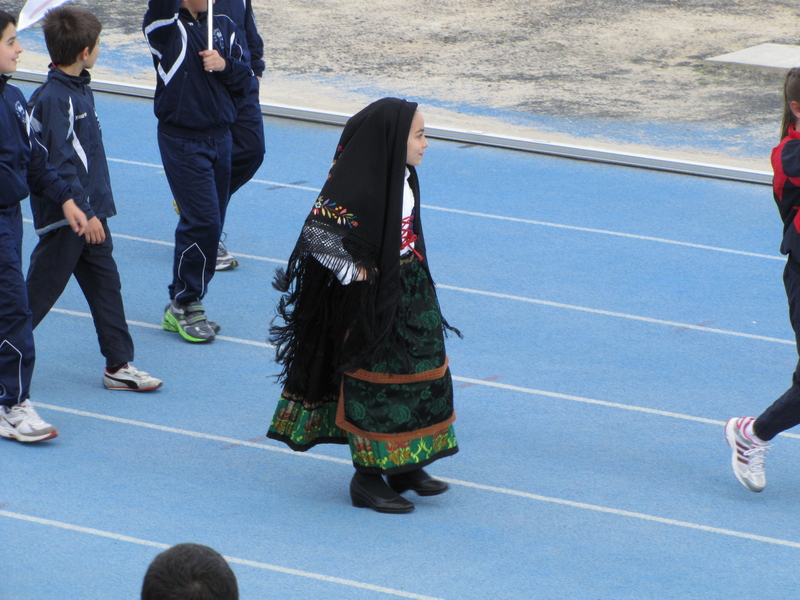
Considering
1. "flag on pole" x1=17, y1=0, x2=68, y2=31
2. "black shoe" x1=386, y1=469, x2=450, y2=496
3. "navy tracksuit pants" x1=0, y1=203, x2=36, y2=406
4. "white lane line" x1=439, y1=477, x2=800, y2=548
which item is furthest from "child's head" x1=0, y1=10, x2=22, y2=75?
"white lane line" x1=439, y1=477, x2=800, y2=548

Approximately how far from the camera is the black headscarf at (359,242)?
398cm

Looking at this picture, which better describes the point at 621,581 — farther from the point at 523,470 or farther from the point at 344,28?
the point at 344,28

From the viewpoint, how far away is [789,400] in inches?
180

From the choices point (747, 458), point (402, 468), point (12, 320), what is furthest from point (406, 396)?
point (12, 320)

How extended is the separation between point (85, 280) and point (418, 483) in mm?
1971

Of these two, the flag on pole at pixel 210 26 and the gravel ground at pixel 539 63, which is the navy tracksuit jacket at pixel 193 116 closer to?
the flag on pole at pixel 210 26

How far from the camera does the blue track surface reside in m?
4.04

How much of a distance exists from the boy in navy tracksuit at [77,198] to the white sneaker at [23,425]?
612 millimetres

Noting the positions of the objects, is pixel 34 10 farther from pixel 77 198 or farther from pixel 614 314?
pixel 614 314

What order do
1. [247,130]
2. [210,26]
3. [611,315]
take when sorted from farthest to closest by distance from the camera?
[247,130] < [611,315] < [210,26]

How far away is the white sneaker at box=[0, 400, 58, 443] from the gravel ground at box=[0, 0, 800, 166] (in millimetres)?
7312

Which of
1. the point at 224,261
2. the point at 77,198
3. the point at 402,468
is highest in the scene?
the point at 77,198

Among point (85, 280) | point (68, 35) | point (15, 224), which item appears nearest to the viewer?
point (15, 224)

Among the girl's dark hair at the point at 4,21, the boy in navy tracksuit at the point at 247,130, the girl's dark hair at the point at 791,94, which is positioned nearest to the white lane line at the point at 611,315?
the boy in navy tracksuit at the point at 247,130
